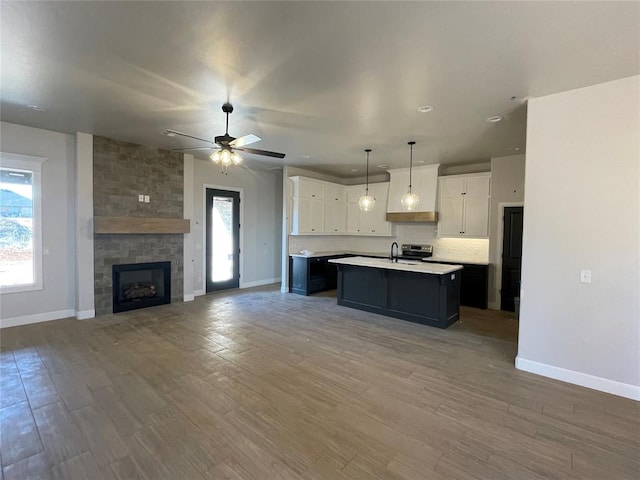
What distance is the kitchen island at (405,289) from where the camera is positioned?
187 inches

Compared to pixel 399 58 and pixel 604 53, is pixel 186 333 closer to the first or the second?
pixel 399 58

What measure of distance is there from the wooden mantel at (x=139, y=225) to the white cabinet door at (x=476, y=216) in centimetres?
579

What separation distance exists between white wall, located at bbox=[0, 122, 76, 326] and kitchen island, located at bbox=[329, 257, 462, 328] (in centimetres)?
470

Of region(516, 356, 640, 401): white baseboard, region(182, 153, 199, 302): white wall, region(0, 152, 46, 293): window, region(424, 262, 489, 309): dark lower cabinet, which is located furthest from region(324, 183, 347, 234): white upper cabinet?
region(0, 152, 46, 293): window

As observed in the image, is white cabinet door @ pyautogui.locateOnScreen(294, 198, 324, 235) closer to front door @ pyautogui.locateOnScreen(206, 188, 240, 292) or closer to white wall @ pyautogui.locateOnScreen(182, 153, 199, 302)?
front door @ pyautogui.locateOnScreen(206, 188, 240, 292)

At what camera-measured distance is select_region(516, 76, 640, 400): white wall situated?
2.87 m

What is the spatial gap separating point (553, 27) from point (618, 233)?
2029 mm

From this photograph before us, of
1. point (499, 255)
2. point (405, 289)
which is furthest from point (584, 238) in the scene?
point (499, 255)

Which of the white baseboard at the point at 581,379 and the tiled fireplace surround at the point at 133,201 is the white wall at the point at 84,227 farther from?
the white baseboard at the point at 581,379

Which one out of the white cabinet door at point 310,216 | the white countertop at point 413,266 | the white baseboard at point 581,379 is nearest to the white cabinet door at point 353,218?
the white cabinet door at point 310,216

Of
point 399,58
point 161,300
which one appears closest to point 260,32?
point 399,58

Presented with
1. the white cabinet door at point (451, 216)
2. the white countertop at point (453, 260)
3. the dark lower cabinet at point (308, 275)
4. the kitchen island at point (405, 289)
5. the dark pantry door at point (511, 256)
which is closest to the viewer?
the kitchen island at point (405, 289)

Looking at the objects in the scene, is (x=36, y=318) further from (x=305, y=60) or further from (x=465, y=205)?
(x=465, y=205)

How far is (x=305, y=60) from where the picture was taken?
264 centimetres
